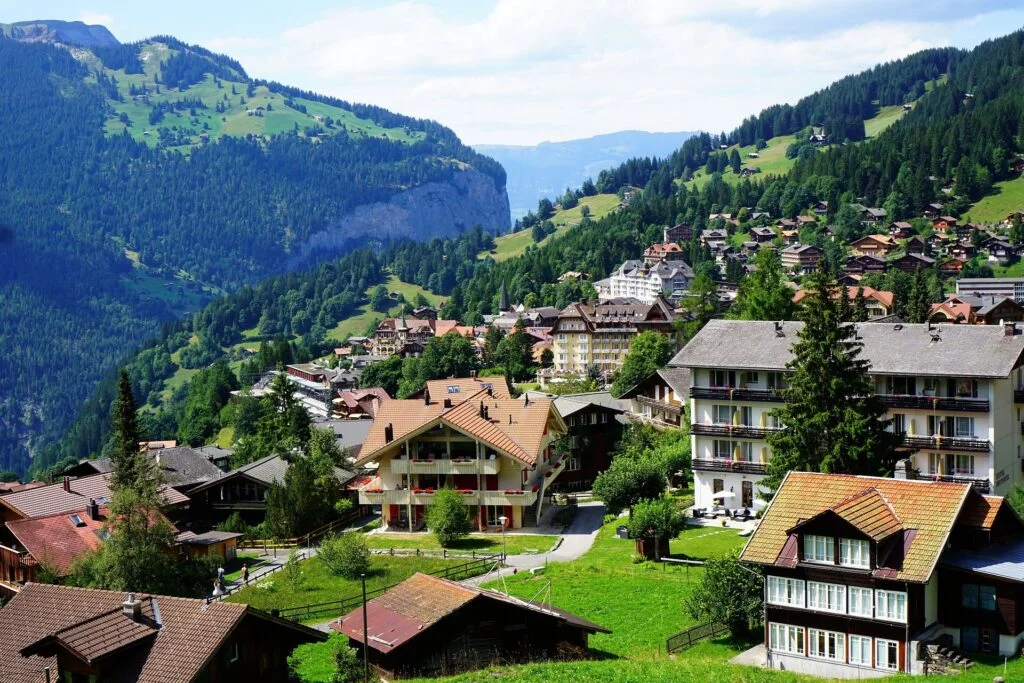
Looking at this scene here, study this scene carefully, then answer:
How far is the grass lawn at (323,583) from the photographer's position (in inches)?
1923

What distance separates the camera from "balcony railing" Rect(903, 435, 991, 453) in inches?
2097

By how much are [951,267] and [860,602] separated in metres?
139

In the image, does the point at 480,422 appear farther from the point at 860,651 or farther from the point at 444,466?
the point at 860,651

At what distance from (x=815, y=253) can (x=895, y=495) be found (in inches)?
5852

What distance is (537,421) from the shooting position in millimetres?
63656

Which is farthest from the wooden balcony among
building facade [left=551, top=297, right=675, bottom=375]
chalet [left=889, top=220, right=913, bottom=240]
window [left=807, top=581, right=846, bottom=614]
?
chalet [left=889, top=220, right=913, bottom=240]

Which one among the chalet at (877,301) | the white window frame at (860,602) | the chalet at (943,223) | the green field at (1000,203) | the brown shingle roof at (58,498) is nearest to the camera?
the white window frame at (860,602)

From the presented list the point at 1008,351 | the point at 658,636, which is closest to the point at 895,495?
the point at 658,636

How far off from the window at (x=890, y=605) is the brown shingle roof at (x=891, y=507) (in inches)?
23.7

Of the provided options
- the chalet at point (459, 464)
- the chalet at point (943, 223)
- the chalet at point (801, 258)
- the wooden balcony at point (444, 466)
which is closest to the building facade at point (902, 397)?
the chalet at point (459, 464)

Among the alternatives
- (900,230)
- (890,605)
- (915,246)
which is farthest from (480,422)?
Answer: (900,230)

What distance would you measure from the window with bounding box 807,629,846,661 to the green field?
159160 millimetres

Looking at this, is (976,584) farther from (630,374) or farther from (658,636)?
(630,374)

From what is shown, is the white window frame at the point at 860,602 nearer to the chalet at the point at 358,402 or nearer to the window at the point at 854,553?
the window at the point at 854,553
